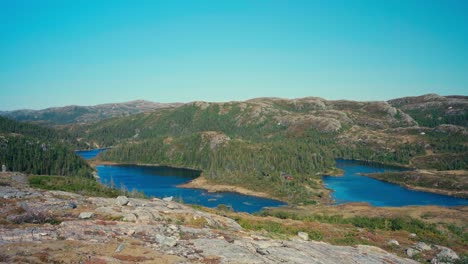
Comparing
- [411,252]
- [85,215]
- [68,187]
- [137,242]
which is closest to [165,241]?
[137,242]

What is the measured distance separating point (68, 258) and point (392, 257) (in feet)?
153

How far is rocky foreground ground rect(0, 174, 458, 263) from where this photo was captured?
3112 cm

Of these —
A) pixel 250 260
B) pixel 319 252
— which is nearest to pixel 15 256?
pixel 250 260

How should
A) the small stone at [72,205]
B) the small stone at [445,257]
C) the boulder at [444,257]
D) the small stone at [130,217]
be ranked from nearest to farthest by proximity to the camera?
the small stone at [130,217] → the boulder at [444,257] → the small stone at [445,257] → the small stone at [72,205]

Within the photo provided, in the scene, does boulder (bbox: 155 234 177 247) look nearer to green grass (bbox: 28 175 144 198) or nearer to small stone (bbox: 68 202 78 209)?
small stone (bbox: 68 202 78 209)

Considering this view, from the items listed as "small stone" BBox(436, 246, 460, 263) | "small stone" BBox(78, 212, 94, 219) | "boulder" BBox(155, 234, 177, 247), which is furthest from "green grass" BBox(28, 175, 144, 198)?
"small stone" BBox(436, 246, 460, 263)

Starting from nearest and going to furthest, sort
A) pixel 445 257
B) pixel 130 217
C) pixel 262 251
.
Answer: pixel 262 251 → pixel 130 217 → pixel 445 257

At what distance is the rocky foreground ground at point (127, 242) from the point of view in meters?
31.1

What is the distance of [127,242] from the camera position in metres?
36.4

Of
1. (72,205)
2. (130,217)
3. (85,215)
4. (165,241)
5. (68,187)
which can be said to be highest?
(165,241)

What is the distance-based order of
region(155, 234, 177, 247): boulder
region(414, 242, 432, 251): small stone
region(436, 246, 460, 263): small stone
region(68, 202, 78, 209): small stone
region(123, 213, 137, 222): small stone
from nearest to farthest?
region(155, 234, 177, 247): boulder → region(123, 213, 137, 222): small stone → region(436, 246, 460, 263): small stone → region(68, 202, 78, 209): small stone → region(414, 242, 432, 251): small stone

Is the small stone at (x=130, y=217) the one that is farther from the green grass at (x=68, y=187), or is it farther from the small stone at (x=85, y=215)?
the green grass at (x=68, y=187)

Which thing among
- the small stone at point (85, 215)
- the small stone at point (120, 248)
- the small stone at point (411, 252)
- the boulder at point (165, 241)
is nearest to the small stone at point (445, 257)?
the small stone at point (411, 252)

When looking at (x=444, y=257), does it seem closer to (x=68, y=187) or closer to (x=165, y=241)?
(x=165, y=241)
